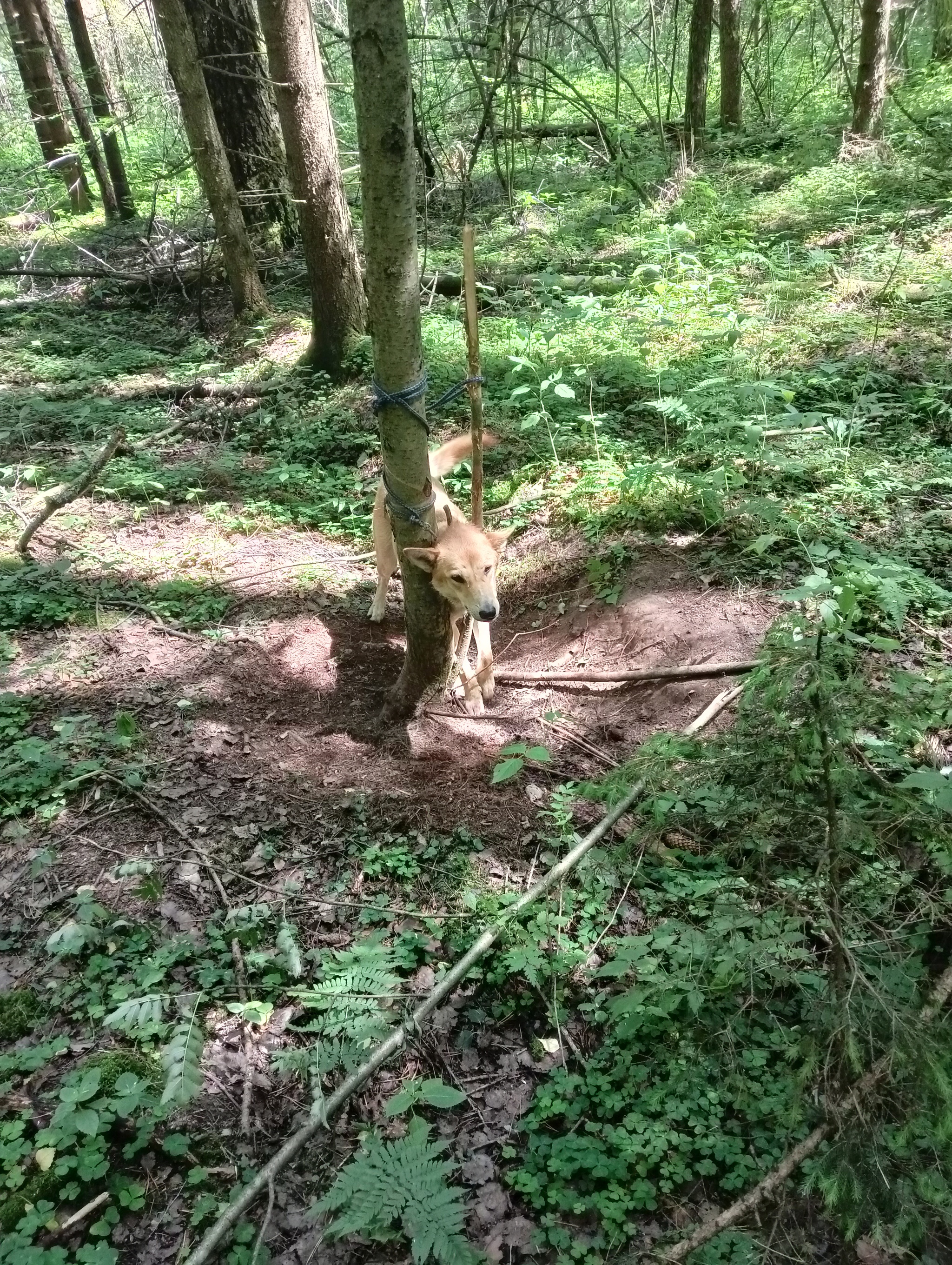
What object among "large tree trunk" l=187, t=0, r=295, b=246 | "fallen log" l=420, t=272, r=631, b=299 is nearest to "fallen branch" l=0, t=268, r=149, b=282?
"large tree trunk" l=187, t=0, r=295, b=246

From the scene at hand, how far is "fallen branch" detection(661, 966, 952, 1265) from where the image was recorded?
1898 millimetres

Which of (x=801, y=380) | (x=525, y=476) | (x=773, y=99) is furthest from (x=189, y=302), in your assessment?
(x=773, y=99)

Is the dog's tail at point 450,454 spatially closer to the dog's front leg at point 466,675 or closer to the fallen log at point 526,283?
the dog's front leg at point 466,675

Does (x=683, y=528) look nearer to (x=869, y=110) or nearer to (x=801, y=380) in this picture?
(x=801, y=380)

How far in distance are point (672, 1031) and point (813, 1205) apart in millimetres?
570

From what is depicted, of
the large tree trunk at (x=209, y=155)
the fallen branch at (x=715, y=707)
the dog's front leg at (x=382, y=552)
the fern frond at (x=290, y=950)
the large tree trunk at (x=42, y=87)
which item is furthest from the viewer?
the large tree trunk at (x=42, y=87)

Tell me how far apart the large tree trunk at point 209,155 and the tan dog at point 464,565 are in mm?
5884

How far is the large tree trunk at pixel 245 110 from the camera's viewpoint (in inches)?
396

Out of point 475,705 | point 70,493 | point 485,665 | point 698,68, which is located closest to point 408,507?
point 485,665

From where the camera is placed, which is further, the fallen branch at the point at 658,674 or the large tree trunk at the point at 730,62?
the large tree trunk at the point at 730,62

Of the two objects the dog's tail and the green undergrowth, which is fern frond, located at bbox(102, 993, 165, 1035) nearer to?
the green undergrowth

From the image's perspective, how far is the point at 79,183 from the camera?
16.7 meters

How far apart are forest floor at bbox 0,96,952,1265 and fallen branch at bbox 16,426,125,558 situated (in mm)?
144

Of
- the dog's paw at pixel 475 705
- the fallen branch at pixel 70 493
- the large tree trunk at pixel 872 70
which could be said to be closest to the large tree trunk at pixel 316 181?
the fallen branch at pixel 70 493
